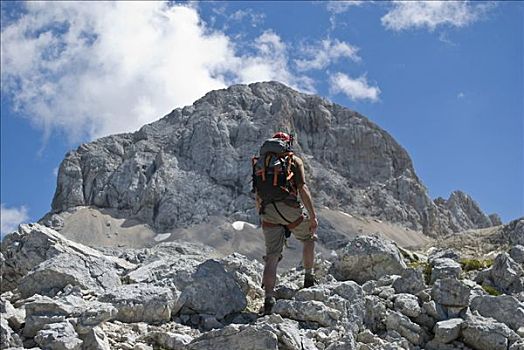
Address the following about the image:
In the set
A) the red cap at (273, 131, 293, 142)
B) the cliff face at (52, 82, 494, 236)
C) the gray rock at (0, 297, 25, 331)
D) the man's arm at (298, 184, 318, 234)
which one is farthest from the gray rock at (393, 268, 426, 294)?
the cliff face at (52, 82, 494, 236)

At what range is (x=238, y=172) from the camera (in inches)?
6122

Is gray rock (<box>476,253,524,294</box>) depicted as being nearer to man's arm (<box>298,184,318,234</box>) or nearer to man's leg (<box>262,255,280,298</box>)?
man's arm (<box>298,184,318,234</box>)

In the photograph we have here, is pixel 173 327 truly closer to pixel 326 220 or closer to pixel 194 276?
pixel 194 276

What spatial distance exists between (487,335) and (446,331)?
1.74ft

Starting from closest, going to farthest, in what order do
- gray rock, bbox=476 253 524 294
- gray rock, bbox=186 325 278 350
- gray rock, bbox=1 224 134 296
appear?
gray rock, bbox=186 325 278 350, gray rock, bbox=1 224 134 296, gray rock, bbox=476 253 524 294

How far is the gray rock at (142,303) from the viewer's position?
26.0 ft

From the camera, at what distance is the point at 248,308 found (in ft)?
30.9

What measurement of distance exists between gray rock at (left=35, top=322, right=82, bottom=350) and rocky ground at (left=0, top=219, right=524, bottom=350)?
12 mm

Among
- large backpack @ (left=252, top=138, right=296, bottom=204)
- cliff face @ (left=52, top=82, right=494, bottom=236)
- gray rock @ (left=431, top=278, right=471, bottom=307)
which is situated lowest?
gray rock @ (left=431, top=278, right=471, bottom=307)

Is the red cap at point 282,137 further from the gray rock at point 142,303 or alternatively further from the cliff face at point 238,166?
the cliff face at point 238,166

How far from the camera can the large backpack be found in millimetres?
9172

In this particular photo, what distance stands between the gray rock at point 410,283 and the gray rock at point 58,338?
17.1 ft

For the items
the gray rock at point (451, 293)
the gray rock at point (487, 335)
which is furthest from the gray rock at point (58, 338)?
the gray rock at point (451, 293)

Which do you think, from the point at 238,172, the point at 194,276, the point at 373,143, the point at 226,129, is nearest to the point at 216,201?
the point at 238,172
